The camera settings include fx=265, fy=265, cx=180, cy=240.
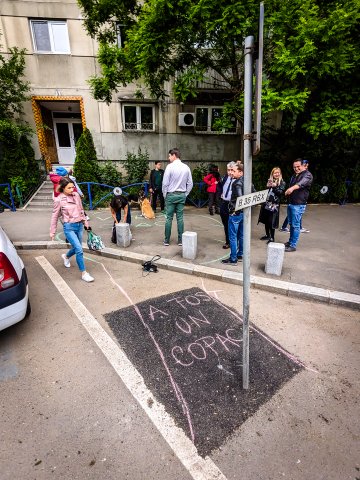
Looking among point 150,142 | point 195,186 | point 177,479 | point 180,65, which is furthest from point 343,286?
point 150,142

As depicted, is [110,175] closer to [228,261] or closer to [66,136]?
[66,136]

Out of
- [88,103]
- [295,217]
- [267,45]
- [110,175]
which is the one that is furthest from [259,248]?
[88,103]

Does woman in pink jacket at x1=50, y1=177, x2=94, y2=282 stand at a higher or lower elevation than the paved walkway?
higher

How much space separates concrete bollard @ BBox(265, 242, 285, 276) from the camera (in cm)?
484

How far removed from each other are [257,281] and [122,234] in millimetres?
3291

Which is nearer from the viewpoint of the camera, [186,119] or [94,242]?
[94,242]

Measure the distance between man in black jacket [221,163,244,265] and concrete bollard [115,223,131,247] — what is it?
2.38m

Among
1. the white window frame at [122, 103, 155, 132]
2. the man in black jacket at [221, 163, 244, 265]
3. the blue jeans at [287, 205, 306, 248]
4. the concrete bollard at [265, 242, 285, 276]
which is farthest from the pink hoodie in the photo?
the white window frame at [122, 103, 155, 132]

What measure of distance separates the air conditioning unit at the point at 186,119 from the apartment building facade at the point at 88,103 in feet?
0.14

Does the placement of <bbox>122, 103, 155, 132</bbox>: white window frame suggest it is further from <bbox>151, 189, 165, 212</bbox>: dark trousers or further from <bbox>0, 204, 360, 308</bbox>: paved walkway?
<bbox>0, 204, 360, 308</bbox>: paved walkway

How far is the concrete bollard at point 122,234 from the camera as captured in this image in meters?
6.31

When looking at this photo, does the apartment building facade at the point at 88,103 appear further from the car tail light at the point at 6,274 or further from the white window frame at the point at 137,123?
the car tail light at the point at 6,274

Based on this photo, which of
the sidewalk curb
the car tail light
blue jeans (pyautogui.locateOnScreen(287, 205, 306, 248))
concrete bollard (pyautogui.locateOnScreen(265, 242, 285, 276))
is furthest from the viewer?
blue jeans (pyautogui.locateOnScreen(287, 205, 306, 248))

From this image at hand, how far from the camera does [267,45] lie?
7461mm
